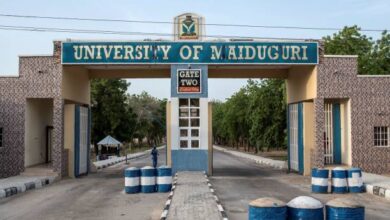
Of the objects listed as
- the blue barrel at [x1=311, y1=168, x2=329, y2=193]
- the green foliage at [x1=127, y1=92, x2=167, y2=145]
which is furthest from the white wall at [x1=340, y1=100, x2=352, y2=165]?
the green foliage at [x1=127, y1=92, x2=167, y2=145]

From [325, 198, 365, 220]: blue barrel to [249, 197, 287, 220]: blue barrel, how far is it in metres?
0.82

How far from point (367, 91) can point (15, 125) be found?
55.5 ft

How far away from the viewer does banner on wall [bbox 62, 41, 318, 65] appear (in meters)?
24.2

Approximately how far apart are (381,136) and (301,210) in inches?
720

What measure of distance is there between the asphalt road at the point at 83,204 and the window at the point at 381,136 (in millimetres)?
12817

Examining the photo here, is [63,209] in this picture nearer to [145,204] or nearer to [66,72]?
[145,204]

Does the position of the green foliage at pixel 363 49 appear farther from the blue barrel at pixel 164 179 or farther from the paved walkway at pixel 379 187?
the blue barrel at pixel 164 179

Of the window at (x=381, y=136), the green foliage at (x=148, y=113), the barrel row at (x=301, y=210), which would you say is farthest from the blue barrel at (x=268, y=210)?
the green foliage at (x=148, y=113)

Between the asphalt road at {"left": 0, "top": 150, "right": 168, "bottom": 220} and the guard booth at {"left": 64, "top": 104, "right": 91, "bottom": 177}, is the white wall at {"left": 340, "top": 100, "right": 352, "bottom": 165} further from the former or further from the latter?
the guard booth at {"left": 64, "top": 104, "right": 91, "bottom": 177}

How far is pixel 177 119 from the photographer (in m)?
24.2

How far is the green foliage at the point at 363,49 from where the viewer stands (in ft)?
116

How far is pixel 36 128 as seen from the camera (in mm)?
27047

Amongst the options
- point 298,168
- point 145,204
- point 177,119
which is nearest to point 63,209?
point 145,204

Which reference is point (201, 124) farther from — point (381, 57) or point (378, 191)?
point (381, 57)
